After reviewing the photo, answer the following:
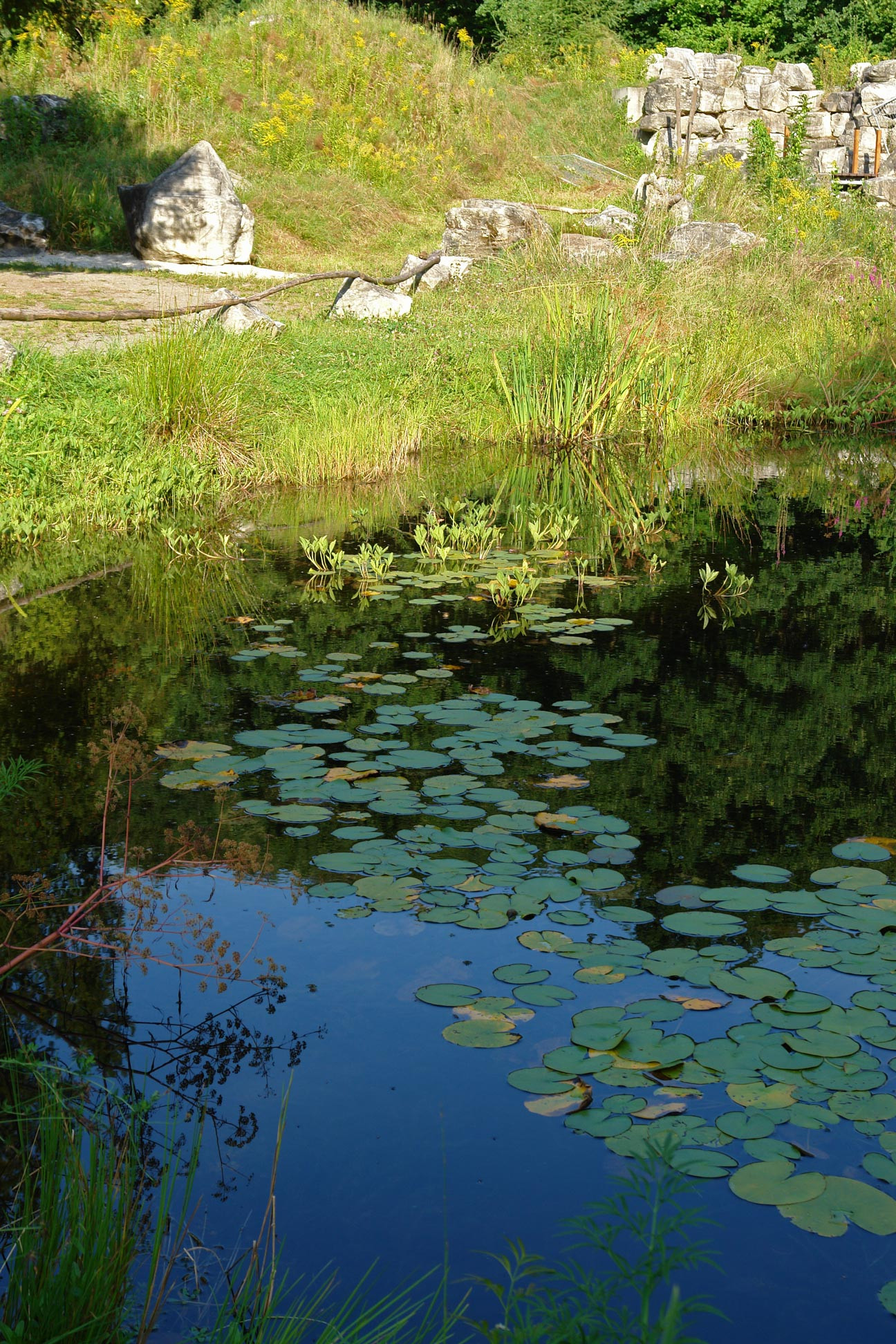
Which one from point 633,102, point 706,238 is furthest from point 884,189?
point 706,238

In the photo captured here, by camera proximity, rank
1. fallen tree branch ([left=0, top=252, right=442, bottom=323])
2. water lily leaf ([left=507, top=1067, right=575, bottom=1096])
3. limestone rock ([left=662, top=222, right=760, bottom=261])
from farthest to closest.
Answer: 1. limestone rock ([left=662, top=222, right=760, bottom=261])
2. fallen tree branch ([left=0, top=252, right=442, bottom=323])
3. water lily leaf ([left=507, top=1067, right=575, bottom=1096])

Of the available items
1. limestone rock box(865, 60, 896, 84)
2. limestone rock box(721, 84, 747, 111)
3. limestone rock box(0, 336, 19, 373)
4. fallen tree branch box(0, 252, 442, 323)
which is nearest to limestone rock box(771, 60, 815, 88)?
limestone rock box(721, 84, 747, 111)

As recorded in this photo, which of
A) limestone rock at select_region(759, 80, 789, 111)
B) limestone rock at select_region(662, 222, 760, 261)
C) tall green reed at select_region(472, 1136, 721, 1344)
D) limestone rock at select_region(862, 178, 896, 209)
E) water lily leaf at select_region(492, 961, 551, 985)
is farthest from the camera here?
limestone rock at select_region(759, 80, 789, 111)

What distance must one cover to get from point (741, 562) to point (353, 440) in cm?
281

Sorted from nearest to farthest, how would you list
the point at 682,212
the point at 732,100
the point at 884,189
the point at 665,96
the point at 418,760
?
the point at 418,760 → the point at 682,212 → the point at 884,189 → the point at 665,96 → the point at 732,100

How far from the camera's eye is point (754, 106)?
20891 mm

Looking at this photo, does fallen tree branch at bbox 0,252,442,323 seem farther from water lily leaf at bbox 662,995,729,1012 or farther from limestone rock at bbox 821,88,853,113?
limestone rock at bbox 821,88,853,113

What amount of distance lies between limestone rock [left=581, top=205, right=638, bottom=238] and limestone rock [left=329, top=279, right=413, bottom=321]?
3.12 meters

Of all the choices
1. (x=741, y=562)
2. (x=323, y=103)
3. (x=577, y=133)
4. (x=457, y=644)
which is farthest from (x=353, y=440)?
(x=577, y=133)

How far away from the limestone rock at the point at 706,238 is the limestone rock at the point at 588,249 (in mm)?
731

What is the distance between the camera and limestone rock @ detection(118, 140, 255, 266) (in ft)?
44.2

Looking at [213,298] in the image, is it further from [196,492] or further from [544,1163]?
[544,1163]

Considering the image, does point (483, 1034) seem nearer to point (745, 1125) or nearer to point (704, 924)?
point (745, 1125)

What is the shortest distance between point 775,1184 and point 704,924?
2.88 feet
